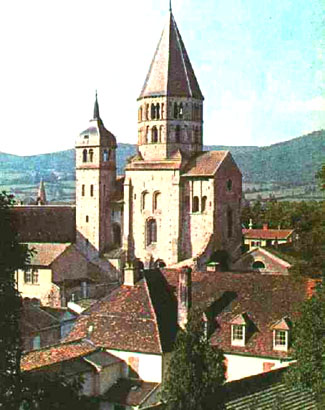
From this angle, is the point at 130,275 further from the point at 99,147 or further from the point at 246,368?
the point at 99,147

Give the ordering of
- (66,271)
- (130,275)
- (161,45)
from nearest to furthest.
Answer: (130,275) → (66,271) → (161,45)

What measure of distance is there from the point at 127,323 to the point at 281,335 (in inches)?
314

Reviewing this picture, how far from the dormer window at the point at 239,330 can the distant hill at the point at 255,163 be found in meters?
112

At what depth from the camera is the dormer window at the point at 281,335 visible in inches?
1398

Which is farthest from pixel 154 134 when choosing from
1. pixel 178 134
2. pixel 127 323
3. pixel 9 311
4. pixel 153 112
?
pixel 9 311

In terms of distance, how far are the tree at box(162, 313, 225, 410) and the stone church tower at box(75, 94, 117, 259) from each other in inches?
2104

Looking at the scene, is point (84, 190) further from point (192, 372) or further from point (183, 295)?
point (192, 372)

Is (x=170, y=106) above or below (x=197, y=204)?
above

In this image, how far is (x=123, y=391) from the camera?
117 ft

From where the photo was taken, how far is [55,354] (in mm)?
35906

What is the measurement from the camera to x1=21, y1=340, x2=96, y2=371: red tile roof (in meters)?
34.3

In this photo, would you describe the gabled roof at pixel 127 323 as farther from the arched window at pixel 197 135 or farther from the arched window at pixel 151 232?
the arched window at pixel 197 135

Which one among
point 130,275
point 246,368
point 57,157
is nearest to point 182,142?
point 130,275

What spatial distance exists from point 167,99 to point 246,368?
43.3 m
